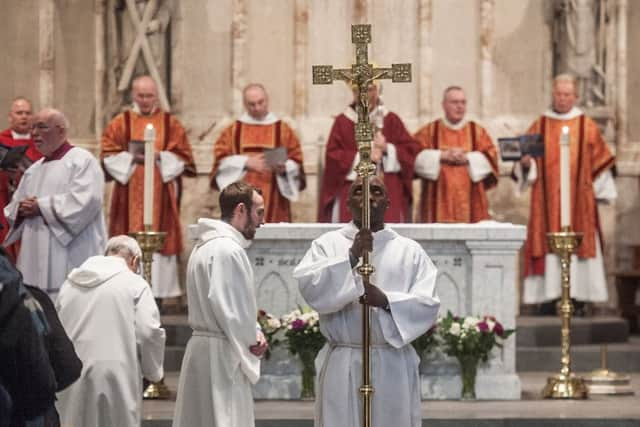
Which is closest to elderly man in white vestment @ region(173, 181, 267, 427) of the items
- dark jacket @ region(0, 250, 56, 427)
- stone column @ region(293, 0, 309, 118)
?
dark jacket @ region(0, 250, 56, 427)

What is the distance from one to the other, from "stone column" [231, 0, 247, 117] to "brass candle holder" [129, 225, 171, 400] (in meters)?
4.65

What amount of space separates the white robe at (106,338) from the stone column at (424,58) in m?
7.48

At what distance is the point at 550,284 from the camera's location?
46.4 ft

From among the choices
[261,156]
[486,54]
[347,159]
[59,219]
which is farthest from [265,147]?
[59,219]

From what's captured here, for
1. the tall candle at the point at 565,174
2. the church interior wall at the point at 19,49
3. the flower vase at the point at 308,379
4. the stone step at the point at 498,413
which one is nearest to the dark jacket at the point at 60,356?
the stone step at the point at 498,413

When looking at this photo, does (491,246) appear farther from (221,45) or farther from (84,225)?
(221,45)

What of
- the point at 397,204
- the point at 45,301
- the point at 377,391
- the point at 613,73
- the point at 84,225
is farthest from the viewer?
the point at 613,73

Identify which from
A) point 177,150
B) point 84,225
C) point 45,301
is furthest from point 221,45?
point 45,301

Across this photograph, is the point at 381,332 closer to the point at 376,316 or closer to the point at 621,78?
the point at 376,316

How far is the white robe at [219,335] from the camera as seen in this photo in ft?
25.9

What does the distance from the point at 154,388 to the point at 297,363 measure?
1.01m

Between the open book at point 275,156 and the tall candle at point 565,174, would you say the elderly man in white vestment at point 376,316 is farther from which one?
the open book at point 275,156

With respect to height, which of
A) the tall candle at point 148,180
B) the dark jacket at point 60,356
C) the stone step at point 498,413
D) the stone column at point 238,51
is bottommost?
the stone step at point 498,413

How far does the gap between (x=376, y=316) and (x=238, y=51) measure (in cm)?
→ 804
